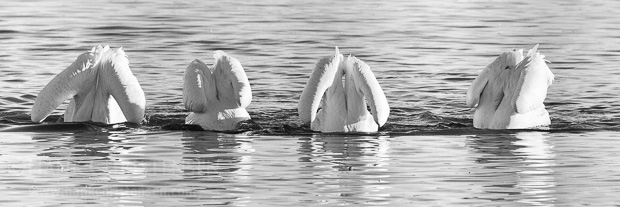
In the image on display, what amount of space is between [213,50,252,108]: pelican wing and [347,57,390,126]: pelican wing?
1112mm

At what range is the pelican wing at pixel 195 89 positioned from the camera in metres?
15.2

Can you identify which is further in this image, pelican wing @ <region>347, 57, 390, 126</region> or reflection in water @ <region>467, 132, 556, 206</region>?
pelican wing @ <region>347, 57, 390, 126</region>

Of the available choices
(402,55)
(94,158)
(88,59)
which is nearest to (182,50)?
(402,55)

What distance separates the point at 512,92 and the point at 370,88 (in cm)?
184

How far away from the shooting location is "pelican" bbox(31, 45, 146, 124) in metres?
15.3

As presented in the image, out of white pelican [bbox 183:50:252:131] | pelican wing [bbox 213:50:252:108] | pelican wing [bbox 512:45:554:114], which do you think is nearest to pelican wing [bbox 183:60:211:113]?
white pelican [bbox 183:50:252:131]

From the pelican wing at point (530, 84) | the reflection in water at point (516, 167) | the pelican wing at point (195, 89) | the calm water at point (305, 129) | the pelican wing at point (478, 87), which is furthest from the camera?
the pelican wing at point (478, 87)

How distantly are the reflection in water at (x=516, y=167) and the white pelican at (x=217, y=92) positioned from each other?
7.89 feet

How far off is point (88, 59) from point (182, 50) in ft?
30.7

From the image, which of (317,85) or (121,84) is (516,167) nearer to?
(317,85)

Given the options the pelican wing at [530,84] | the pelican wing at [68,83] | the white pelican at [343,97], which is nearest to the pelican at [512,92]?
the pelican wing at [530,84]

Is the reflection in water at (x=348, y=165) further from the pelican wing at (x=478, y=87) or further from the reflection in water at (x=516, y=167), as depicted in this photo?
the pelican wing at (x=478, y=87)

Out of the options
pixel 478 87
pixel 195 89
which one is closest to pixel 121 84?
pixel 195 89

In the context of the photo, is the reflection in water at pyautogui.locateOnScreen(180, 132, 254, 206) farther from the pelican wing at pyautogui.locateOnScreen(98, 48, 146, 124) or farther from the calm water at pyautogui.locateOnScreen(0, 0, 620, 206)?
the pelican wing at pyautogui.locateOnScreen(98, 48, 146, 124)
